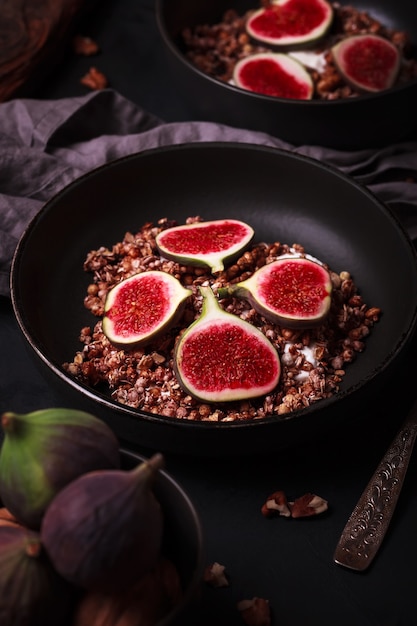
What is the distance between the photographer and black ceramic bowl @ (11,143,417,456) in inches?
60.4

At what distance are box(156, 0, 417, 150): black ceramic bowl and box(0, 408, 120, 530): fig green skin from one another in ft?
4.40

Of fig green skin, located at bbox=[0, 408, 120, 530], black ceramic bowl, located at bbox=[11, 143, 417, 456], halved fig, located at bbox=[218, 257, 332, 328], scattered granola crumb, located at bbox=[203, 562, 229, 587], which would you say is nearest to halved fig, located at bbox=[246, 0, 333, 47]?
black ceramic bowl, located at bbox=[11, 143, 417, 456]

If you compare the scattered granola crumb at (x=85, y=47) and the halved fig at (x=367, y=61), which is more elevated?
the halved fig at (x=367, y=61)

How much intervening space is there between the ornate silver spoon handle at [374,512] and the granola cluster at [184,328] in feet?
0.62

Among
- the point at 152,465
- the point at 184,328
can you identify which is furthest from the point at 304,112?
the point at 152,465

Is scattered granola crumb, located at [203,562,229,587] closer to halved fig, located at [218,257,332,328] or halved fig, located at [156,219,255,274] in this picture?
halved fig, located at [218,257,332,328]

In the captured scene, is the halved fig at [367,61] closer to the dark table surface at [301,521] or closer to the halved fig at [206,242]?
the halved fig at [206,242]

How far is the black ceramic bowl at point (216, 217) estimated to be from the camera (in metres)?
1.53

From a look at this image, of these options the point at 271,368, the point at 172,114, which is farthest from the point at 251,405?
the point at 172,114

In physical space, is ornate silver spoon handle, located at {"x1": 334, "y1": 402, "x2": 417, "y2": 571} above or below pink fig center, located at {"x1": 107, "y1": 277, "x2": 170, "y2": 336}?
below

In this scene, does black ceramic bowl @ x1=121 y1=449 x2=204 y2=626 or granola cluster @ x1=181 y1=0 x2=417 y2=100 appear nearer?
black ceramic bowl @ x1=121 y1=449 x2=204 y2=626

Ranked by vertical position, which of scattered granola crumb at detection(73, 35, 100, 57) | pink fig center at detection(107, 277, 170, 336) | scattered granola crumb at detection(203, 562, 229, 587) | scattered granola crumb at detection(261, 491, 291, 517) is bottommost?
scattered granola crumb at detection(203, 562, 229, 587)

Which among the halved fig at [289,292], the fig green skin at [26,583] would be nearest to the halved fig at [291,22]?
the halved fig at [289,292]

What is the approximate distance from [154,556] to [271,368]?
693 millimetres
